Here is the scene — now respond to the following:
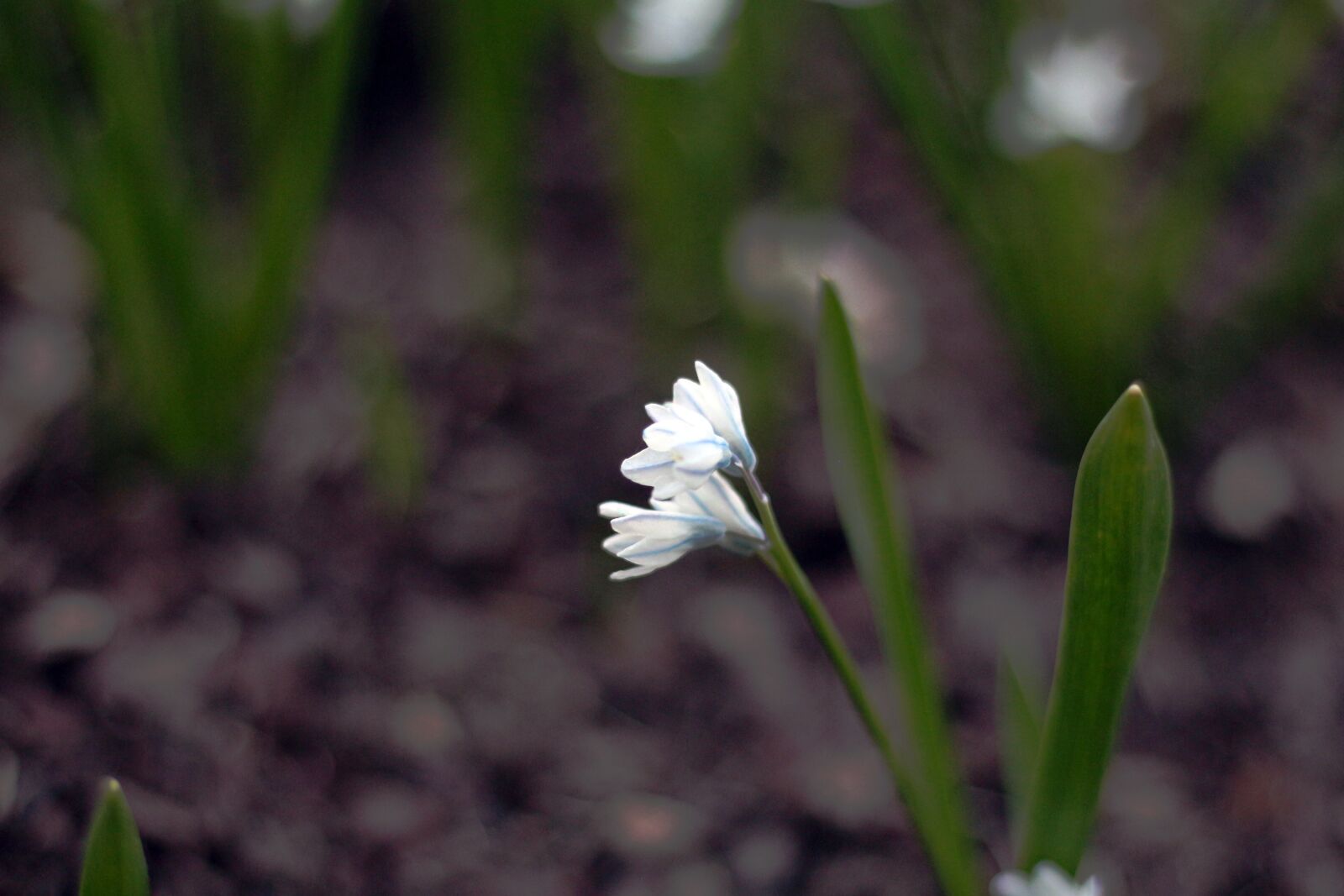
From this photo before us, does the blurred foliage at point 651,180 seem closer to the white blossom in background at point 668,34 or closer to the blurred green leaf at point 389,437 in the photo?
the white blossom in background at point 668,34

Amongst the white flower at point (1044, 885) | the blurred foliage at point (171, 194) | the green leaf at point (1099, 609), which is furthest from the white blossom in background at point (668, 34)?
the white flower at point (1044, 885)

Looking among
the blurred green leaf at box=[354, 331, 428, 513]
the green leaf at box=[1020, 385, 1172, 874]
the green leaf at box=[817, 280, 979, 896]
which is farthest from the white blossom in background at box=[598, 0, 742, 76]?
the green leaf at box=[1020, 385, 1172, 874]

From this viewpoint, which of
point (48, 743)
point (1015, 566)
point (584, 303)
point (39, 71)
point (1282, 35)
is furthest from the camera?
point (584, 303)

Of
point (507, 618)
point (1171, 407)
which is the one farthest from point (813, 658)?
point (1171, 407)

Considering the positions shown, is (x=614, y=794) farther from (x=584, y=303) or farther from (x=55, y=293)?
(x=55, y=293)

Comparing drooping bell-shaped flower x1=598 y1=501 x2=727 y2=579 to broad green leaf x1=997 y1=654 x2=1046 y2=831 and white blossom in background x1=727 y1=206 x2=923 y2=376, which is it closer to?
broad green leaf x1=997 y1=654 x2=1046 y2=831

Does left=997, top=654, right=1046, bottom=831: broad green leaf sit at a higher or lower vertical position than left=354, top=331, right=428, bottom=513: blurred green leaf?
lower
